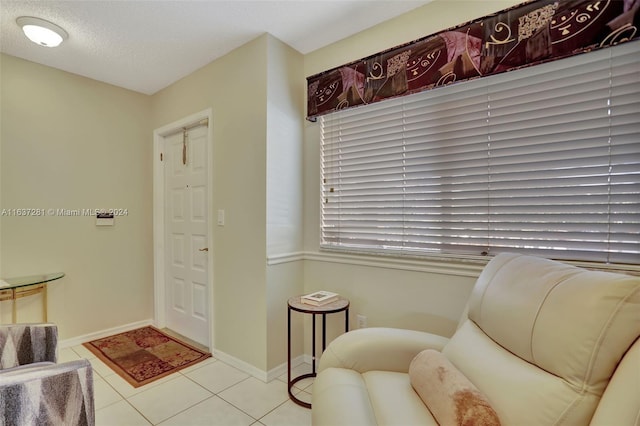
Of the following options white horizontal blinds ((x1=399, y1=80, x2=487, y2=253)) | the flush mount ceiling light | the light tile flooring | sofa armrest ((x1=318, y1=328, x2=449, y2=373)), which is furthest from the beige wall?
white horizontal blinds ((x1=399, y1=80, x2=487, y2=253))

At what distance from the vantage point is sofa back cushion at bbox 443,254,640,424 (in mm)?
854

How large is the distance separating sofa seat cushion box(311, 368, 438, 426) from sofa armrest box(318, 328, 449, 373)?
3 centimetres

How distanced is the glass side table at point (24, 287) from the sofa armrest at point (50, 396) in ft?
5.24

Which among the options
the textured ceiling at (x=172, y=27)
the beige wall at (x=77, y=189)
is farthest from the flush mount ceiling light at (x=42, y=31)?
the beige wall at (x=77, y=189)

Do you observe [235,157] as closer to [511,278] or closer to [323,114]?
[323,114]

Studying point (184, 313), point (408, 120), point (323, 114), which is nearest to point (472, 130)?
point (408, 120)

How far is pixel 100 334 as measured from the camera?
2.95 m

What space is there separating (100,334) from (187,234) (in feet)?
4.18

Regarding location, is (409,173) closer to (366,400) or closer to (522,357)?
(522,357)

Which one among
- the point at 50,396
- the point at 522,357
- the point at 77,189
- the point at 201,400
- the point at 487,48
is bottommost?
the point at 201,400

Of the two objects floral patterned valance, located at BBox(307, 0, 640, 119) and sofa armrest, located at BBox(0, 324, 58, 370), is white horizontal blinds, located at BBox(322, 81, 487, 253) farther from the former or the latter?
sofa armrest, located at BBox(0, 324, 58, 370)

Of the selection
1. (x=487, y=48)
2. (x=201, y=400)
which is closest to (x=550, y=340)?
(x=487, y=48)

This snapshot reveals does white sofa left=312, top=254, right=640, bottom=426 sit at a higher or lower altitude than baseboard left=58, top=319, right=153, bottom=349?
higher

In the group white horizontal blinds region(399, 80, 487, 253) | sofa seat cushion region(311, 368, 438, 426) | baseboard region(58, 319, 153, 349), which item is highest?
white horizontal blinds region(399, 80, 487, 253)
